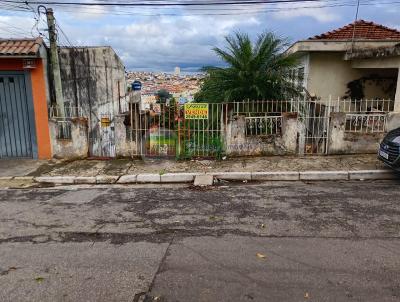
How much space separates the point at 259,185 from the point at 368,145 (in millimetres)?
3694

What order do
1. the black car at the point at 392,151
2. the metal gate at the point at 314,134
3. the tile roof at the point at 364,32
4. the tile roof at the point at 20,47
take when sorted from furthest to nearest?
1. the tile roof at the point at 364,32
2. the metal gate at the point at 314,134
3. the tile roof at the point at 20,47
4. the black car at the point at 392,151

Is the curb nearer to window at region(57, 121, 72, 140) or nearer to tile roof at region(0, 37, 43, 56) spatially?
window at region(57, 121, 72, 140)

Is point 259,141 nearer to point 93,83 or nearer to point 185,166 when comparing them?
point 185,166

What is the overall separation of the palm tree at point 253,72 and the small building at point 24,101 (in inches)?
186

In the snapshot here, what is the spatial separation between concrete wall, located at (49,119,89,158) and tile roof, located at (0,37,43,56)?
6.11 ft

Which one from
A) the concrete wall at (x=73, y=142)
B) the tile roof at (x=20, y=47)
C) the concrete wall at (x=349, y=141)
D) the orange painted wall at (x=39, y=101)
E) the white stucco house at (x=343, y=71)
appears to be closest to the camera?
the tile roof at (x=20, y=47)

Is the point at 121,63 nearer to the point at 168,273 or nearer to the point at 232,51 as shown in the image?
the point at 232,51

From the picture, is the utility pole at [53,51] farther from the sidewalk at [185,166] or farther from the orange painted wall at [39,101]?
the sidewalk at [185,166]

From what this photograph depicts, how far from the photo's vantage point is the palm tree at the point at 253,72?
10289 millimetres

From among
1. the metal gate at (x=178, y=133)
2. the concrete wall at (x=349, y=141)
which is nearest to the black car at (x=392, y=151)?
the concrete wall at (x=349, y=141)

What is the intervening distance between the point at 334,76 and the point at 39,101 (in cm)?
1023

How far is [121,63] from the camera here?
19.3m

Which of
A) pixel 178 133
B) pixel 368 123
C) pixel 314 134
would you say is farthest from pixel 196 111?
pixel 368 123

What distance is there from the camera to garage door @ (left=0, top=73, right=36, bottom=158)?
9.76m
